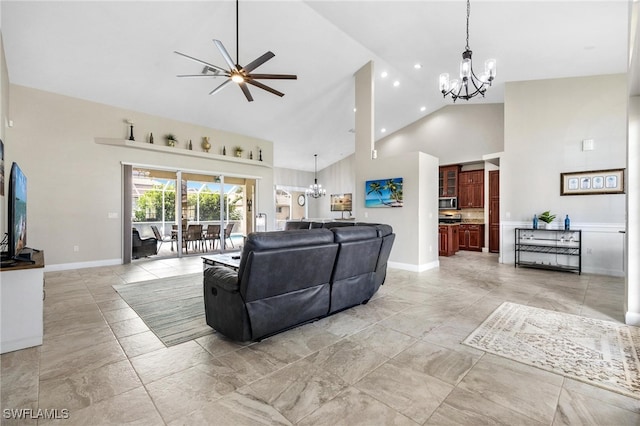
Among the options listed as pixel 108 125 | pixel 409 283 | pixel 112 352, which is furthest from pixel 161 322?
pixel 108 125

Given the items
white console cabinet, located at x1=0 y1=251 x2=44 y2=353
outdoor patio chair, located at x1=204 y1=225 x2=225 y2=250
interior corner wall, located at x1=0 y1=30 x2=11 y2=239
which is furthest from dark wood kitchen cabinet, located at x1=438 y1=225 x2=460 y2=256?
interior corner wall, located at x1=0 y1=30 x2=11 y2=239

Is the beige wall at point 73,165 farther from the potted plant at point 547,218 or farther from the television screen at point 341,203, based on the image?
the potted plant at point 547,218

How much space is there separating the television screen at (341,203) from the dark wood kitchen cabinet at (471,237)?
4.85m

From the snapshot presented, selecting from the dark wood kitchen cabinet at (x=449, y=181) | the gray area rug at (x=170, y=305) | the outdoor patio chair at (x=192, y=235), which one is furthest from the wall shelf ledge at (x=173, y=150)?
the dark wood kitchen cabinet at (x=449, y=181)

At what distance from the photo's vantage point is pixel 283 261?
96.8 inches

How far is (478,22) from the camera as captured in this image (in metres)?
4.40

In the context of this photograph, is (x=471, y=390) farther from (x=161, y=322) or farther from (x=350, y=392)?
(x=161, y=322)

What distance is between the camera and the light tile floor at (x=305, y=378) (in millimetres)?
1665

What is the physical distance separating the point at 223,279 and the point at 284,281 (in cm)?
55

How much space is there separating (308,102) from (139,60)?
3.75 m

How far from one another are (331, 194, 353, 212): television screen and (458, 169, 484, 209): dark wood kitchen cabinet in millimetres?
4744

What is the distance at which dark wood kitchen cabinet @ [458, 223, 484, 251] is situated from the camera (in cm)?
871

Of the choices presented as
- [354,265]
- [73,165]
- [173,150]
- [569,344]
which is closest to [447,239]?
[569,344]

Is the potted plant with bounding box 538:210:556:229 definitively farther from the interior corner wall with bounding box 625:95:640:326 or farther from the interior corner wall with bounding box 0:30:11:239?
the interior corner wall with bounding box 0:30:11:239
